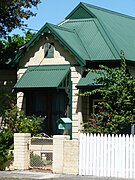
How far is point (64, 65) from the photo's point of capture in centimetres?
2431

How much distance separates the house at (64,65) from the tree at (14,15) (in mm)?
1275

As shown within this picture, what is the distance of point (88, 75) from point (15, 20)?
4535mm

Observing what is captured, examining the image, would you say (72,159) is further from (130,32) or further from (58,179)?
(130,32)

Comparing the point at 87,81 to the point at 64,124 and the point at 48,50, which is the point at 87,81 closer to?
the point at 64,124

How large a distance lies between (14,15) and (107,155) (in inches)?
386

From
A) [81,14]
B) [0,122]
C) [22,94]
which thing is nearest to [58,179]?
[0,122]

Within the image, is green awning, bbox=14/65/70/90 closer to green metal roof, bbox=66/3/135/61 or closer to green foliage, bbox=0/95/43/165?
green foliage, bbox=0/95/43/165

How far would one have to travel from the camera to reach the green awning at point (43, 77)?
23609mm

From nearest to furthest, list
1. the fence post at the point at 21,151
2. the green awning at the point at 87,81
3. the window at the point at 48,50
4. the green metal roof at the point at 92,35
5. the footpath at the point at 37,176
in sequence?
the footpath at the point at 37,176 < the fence post at the point at 21,151 < the green awning at the point at 87,81 < the green metal roof at the point at 92,35 < the window at the point at 48,50

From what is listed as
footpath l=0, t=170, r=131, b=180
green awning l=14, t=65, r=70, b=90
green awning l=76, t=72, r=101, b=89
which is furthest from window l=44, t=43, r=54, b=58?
footpath l=0, t=170, r=131, b=180

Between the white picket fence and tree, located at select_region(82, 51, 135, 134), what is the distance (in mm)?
1163

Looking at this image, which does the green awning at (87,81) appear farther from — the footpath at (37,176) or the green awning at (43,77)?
the footpath at (37,176)

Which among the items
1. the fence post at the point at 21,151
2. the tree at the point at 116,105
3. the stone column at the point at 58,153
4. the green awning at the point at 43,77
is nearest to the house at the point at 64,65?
the green awning at the point at 43,77

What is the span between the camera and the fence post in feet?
64.2
